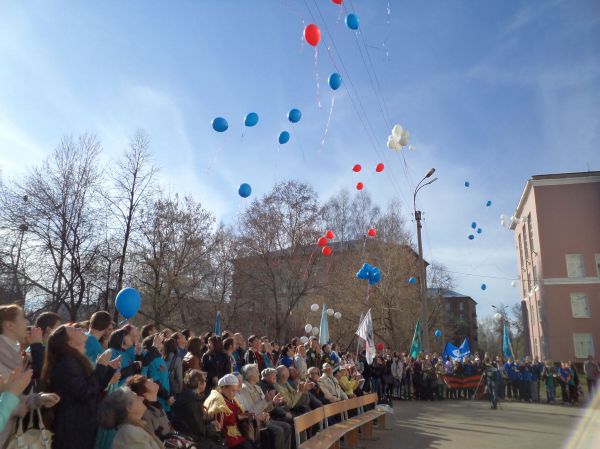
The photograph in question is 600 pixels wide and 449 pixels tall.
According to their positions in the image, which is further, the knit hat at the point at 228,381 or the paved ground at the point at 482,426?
the paved ground at the point at 482,426

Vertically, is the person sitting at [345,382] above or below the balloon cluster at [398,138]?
below

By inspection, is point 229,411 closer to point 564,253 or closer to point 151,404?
point 151,404

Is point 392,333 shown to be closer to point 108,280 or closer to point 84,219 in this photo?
point 108,280

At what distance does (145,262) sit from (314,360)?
617 inches

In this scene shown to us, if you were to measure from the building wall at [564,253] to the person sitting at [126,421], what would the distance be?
33.8 metres

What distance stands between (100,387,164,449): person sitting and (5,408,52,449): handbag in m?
0.57

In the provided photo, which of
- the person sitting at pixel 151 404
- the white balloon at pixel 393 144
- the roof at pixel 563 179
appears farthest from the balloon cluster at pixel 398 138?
the roof at pixel 563 179

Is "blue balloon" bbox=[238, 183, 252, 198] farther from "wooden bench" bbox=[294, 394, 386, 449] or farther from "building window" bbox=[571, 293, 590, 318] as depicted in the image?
"building window" bbox=[571, 293, 590, 318]

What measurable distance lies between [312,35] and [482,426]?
10.8 metres

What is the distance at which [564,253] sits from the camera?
33.6 metres

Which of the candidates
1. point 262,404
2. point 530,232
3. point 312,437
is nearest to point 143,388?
point 262,404

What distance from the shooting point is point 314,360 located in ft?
45.7

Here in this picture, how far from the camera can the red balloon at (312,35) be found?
9.85m

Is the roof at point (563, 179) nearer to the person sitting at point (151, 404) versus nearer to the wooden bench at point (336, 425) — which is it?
the wooden bench at point (336, 425)
